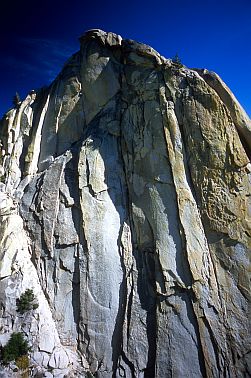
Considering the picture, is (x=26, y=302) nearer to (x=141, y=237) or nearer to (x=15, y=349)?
(x=15, y=349)

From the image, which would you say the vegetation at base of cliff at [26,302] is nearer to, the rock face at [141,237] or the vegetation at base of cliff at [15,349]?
the rock face at [141,237]

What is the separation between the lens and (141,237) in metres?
17.3

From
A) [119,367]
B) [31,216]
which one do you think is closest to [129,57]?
[31,216]

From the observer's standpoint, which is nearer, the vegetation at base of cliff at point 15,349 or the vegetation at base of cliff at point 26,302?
the vegetation at base of cliff at point 15,349

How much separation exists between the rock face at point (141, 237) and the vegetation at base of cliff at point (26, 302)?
0.37 metres

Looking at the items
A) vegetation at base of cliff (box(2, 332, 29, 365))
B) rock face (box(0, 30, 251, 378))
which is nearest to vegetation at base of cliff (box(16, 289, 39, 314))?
rock face (box(0, 30, 251, 378))

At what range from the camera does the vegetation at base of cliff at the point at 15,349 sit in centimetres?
1548

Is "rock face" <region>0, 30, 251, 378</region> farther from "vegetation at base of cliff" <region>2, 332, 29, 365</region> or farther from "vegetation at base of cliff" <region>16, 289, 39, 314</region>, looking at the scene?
"vegetation at base of cliff" <region>2, 332, 29, 365</region>

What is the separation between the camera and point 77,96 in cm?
2300

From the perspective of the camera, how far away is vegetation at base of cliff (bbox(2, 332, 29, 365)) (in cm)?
1548

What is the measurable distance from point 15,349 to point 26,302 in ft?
8.34

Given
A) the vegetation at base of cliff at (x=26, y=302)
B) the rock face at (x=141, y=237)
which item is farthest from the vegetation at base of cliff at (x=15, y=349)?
the vegetation at base of cliff at (x=26, y=302)

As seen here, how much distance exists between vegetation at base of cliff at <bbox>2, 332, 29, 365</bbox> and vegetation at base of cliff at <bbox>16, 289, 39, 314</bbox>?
1423 millimetres

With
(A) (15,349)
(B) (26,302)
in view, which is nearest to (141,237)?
(B) (26,302)
